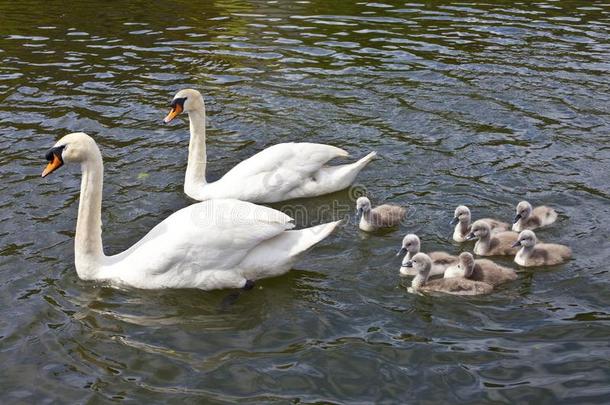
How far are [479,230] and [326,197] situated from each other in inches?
99.3

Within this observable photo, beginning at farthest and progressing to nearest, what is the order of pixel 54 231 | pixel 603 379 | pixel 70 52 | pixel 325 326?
1. pixel 70 52
2. pixel 54 231
3. pixel 325 326
4. pixel 603 379

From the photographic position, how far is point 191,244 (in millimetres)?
8148

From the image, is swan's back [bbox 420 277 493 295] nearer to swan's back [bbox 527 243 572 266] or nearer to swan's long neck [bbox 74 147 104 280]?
swan's back [bbox 527 243 572 266]

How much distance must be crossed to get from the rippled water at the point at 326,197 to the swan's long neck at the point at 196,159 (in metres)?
0.24

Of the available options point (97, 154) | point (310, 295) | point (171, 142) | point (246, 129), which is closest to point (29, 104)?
point (171, 142)

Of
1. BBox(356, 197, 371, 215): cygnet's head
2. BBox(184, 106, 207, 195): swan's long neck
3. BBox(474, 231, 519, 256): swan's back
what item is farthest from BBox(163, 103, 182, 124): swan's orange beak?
BBox(474, 231, 519, 256): swan's back

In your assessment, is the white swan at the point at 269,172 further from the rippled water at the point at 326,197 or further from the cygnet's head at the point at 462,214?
the cygnet's head at the point at 462,214

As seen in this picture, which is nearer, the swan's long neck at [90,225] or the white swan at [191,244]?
the white swan at [191,244]

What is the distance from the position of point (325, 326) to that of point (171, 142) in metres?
5.63

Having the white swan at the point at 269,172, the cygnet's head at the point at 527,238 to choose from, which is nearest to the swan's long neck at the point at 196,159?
the white swan at the point at 269,172

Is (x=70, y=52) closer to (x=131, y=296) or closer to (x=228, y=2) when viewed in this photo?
(x=228, y=2)

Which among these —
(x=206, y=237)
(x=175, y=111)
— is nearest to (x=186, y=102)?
(x=175, y=111)

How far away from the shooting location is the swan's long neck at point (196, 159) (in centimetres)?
1069

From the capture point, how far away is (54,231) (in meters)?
9.63
